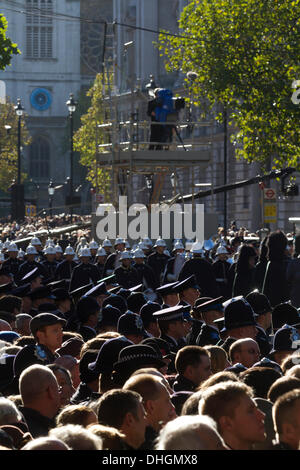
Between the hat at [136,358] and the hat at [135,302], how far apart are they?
209 inches

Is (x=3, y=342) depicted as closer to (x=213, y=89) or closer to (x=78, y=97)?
(x=213, y=89)

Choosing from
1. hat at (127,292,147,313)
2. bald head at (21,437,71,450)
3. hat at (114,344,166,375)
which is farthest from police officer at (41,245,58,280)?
bald head at (21,437,71,450)

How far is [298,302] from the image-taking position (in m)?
16.7

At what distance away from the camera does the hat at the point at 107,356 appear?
880 cm

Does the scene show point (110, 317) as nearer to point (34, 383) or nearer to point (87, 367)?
point (87, 367)

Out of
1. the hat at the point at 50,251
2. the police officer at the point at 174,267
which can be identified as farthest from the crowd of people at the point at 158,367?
the hat at the point at 50,251

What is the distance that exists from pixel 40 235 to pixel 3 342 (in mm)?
28323

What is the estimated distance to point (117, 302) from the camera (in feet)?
46.3

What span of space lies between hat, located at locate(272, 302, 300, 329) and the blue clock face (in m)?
105

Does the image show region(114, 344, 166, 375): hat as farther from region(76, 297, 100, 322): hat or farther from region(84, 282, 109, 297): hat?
region(84, 282, 109, 297): hat

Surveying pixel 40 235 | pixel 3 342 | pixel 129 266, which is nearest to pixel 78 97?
pixel 40 235

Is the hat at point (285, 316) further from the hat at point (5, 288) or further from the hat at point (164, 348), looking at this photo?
the hat at point (5, 288)

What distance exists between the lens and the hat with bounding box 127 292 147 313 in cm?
1429

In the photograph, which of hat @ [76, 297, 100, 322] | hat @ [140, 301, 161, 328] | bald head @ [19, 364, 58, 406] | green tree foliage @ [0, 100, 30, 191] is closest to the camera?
bald head @ [19, 364, 58, 406]
